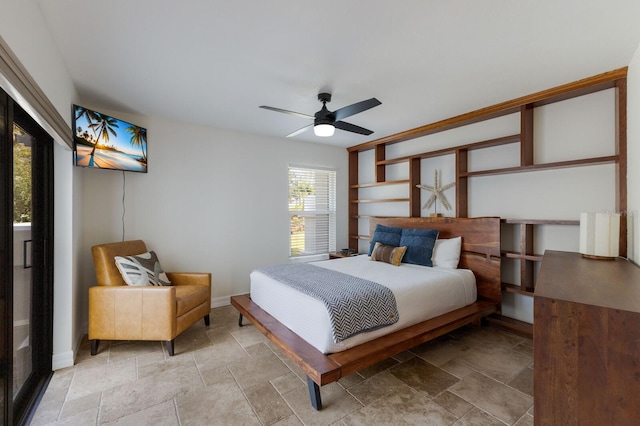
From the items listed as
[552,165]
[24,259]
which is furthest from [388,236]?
[24,259]

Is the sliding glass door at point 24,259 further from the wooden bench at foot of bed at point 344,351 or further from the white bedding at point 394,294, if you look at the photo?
the white bedding at point 394,294

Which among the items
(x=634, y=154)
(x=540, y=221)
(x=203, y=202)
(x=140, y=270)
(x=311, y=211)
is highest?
(x=634, y=154)

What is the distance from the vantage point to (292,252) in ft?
15.8

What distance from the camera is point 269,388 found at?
217cm

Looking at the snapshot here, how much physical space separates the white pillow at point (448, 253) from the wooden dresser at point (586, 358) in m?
2.29

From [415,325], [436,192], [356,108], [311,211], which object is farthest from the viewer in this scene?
[311,211]

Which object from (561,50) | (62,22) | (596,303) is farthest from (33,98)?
(561,50)

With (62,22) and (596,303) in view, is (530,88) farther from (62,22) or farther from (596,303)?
(62,22)

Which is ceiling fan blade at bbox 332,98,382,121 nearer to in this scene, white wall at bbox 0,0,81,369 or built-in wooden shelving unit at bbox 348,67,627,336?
built-in wooden shelving unit at bbox 348,67,627,336

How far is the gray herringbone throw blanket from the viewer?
209 centimetres

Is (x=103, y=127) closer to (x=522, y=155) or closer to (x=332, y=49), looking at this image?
(x=332, y=49)

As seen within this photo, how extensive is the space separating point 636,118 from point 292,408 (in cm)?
321

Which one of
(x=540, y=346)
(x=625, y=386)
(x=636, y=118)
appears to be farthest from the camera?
(x=636, y=118)

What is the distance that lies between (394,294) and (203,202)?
280 cm
